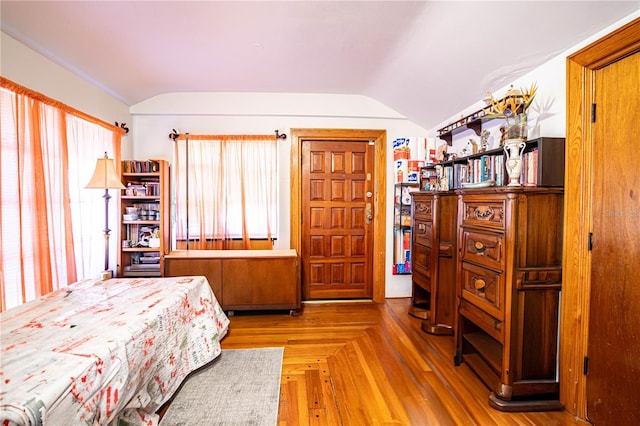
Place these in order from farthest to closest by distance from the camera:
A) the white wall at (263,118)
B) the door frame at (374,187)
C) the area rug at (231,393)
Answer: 1. the door frame at (374,187)
2. the white wall at (263,118)
3. the area rug at (231,393)

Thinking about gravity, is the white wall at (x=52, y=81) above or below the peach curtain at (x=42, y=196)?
above

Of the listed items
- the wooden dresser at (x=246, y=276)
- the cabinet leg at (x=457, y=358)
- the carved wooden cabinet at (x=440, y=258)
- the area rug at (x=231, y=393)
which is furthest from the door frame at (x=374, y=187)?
the area rug at (x=231, y=393)

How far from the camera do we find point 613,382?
1465mm

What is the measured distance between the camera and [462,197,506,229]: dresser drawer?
176cm

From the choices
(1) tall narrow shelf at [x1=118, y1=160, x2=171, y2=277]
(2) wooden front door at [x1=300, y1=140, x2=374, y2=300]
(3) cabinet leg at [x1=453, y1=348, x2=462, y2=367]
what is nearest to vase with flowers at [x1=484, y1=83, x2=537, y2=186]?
(3) cabinet leg at [x1=453, y1=348, x2=462, y2=367]

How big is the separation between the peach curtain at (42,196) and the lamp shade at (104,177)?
0.64ft

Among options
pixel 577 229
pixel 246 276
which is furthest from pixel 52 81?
pixel 577 229

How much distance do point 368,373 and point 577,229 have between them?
165 centimetres

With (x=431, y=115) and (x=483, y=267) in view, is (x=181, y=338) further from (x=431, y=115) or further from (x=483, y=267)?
(x=431, y=115)

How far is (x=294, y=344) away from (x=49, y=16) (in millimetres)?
3019

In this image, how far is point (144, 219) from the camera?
3203 mm

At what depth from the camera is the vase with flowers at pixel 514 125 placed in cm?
180

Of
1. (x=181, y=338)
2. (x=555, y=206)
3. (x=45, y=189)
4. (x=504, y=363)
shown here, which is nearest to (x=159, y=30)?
(x=45, y=189)

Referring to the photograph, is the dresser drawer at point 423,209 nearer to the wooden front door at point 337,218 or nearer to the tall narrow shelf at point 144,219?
the wooden front door at point 337,218
